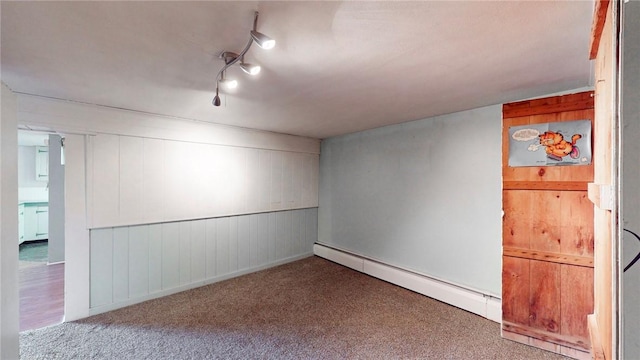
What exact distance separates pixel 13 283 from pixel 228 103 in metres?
2.00

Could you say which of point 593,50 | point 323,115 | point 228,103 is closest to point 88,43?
point 228,103

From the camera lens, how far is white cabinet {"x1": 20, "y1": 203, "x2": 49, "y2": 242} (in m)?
5.34

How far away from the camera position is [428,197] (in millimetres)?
3225

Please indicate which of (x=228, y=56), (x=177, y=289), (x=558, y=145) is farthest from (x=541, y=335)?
(x=177, y=289)

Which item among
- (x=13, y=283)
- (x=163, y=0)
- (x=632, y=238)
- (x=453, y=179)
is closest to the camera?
(x=632, y=238)

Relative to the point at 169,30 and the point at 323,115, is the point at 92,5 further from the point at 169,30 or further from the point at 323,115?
the point at 323,115

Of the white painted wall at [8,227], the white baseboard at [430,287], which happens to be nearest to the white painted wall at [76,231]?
the white painted wall at [8,227]

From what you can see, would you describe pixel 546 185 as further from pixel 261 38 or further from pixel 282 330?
pixel 282 330

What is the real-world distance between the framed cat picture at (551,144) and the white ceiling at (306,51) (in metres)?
0.34

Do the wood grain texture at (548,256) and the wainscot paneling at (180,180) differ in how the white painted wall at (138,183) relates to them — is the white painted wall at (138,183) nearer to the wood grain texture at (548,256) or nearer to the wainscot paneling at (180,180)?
the wainscot paneling at (180,180)

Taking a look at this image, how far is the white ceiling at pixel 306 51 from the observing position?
1.18m

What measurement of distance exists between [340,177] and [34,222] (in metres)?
6.46

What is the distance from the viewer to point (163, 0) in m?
1.10

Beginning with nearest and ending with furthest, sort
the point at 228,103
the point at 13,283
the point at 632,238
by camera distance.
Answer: the point at 632,238 → the point at 13,283 → the point at 228,103
